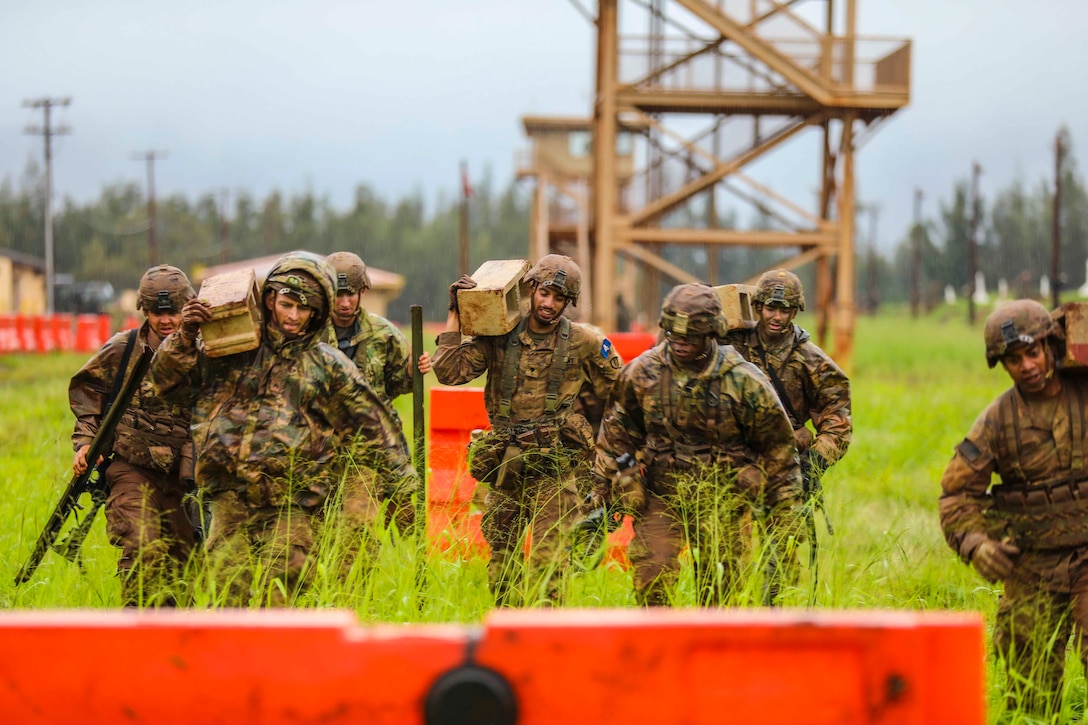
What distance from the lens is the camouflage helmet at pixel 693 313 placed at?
536 cm

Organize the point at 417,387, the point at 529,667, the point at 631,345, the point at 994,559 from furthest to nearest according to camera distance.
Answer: the point at 631,345
the point at 417,387
the point at 994,559
the point at 529,667

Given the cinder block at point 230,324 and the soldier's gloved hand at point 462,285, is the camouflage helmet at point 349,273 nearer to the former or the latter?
the soldier's gloved hand at point 462,285

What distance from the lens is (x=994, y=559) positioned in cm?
436

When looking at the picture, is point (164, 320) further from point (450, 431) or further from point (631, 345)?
→ point (631, 345)

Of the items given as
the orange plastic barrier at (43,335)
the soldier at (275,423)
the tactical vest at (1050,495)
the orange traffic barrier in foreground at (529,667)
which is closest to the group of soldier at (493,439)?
the soldier at (275,423)

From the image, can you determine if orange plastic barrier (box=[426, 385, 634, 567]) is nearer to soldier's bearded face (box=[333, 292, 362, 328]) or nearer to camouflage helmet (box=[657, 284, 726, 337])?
soldier's bearded face (box=[333, 292, 362, 328])

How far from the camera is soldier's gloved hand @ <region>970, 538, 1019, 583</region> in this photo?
4.36 meters

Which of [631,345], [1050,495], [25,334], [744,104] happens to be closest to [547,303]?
[1050,495]

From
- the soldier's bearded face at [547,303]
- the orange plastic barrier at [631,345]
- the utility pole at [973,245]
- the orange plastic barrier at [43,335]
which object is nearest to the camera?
the soldier's bearded face at [547,303]

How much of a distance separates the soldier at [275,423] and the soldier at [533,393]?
1.26 m

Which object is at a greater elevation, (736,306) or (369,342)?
(736,306)

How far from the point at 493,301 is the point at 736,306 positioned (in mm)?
1635

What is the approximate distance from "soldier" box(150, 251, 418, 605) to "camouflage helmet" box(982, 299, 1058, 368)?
8.69ft

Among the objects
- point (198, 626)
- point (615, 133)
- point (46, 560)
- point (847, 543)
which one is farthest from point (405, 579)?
point (615, 133)
